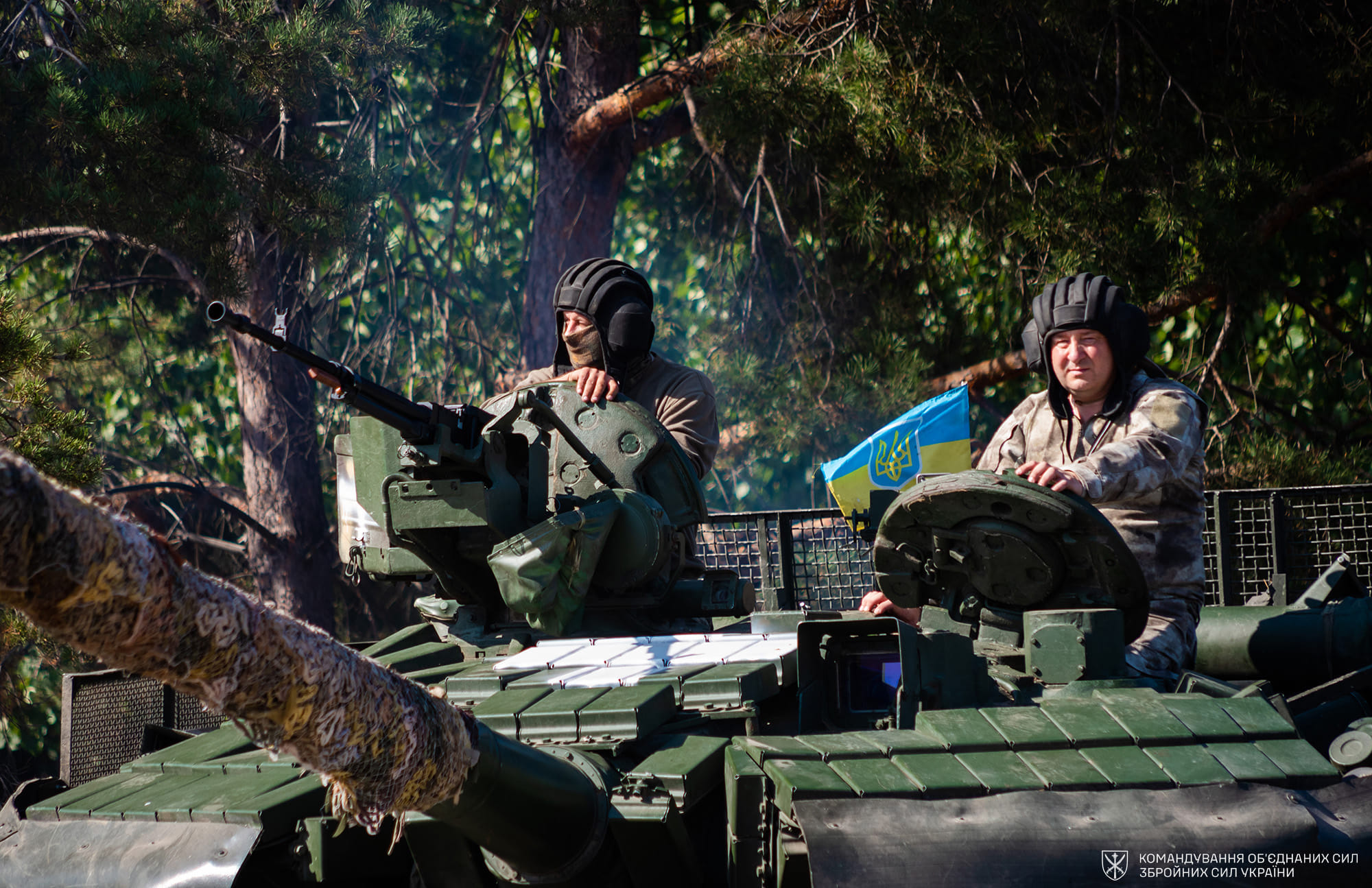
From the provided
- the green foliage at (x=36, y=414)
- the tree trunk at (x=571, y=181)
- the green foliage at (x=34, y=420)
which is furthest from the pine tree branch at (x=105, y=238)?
the tree trunk at (x=571, y=181)

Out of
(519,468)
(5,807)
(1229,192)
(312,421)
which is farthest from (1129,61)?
(5,807)

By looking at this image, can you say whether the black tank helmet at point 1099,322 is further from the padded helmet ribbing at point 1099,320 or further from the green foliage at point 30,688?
the green foliage at point 30,688

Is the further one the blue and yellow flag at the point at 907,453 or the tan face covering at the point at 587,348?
the blue and yellow flag at the point at 907,453

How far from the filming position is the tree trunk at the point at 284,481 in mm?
10461

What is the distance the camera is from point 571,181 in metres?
11.1

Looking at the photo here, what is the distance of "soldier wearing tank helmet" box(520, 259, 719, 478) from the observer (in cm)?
602

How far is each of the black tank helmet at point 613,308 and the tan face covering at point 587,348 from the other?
0.09 ft

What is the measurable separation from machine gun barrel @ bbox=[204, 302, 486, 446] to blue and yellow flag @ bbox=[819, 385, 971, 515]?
318 cm

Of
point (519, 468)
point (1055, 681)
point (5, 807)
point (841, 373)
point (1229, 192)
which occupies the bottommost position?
point (5, 807)

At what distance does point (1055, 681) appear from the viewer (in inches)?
151

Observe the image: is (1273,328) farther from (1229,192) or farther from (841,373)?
(841,373)

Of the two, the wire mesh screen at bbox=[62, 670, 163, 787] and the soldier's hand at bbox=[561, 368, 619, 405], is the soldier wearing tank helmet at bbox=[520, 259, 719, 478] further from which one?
the wire mesh screen at bbox=[62, 670, 163, 787]

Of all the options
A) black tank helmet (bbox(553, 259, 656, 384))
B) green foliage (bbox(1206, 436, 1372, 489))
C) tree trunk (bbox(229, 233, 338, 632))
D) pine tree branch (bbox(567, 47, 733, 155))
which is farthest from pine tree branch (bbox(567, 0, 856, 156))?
green foliage (bbox(1206, 436, 1372, 489))

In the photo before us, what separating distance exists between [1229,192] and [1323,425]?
2328 mm
